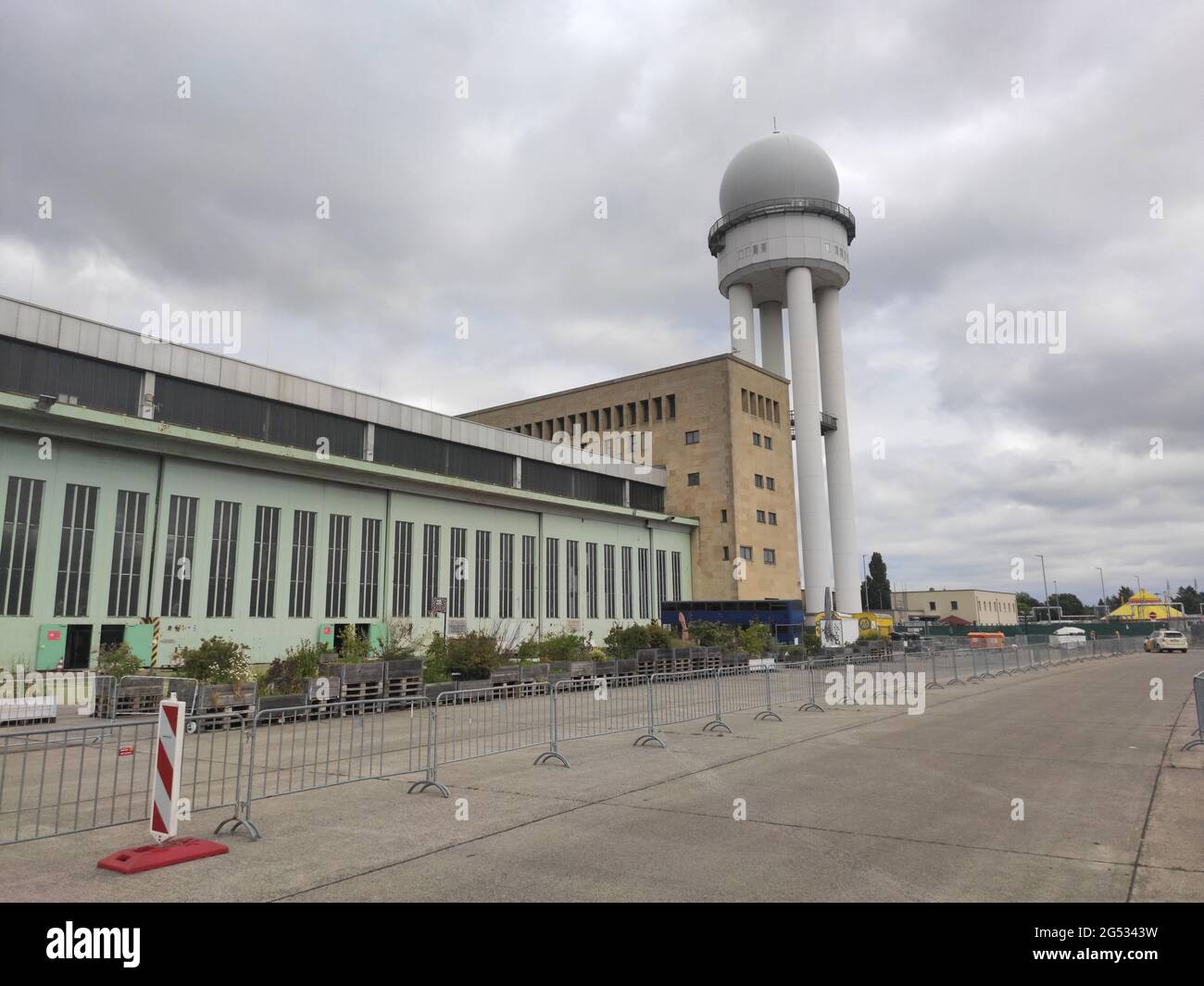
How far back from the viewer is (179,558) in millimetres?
24938

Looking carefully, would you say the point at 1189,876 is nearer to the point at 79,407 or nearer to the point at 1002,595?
the point at 79,407

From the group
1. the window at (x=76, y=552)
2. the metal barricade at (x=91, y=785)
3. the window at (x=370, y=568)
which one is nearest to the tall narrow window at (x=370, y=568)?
the window at (x=370, y=568)

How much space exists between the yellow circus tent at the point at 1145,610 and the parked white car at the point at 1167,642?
38.5 meters

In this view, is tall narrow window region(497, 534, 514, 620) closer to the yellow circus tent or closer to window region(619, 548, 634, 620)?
window region(619, 548, 634, 620)

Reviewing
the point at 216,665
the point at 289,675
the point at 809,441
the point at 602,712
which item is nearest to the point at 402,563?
the point at 289,675

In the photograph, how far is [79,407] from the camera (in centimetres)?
2288

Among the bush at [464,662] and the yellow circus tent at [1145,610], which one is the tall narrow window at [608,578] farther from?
the yellow circus tent at [1145,610]

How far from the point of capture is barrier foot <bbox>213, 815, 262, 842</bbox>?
7.19m

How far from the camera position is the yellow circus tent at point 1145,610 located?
94125 mm

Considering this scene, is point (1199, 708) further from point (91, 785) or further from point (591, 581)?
point (591, 581)

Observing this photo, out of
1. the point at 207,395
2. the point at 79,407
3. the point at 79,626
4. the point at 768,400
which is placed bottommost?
the point at 79,626
